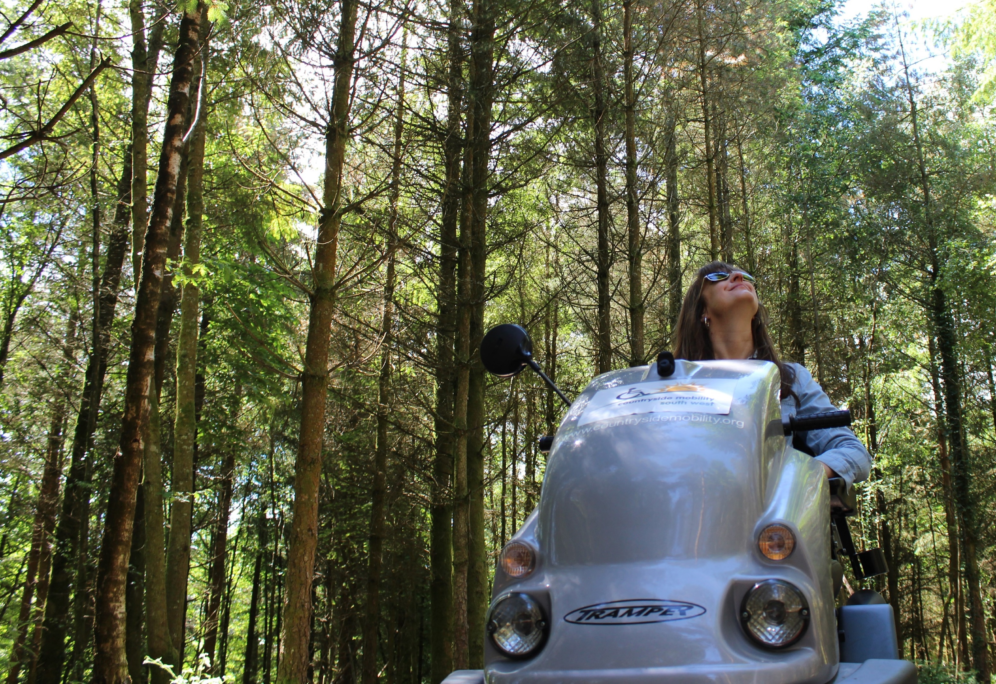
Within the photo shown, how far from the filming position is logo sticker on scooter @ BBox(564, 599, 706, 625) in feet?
6.36

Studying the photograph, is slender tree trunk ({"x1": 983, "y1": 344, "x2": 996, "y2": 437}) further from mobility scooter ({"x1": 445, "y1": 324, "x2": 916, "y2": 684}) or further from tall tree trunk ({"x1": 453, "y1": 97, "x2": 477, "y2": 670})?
mobility scooter ({"x1": 445, "y1": 324, "x2": 916, "y2": 684})

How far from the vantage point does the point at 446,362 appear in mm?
10703

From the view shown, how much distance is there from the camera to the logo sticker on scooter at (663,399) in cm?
249

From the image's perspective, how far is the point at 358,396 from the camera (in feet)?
47.0

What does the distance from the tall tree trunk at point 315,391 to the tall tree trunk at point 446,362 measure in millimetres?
2931

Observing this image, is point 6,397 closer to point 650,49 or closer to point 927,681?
point 650,49

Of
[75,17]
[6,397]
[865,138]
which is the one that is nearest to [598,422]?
[75,17]

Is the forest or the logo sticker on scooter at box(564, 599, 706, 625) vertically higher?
the forest

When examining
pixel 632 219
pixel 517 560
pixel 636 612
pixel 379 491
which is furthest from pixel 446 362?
pixel 636 612

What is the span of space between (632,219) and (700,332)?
634cm

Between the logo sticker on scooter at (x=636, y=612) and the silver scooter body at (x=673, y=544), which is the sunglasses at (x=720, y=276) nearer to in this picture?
the silver scooter body at (x=673, y=544)

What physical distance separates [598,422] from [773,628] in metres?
0.86

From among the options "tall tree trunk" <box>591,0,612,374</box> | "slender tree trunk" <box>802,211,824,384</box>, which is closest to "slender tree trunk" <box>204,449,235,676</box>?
"tall tree trunk" <box>591,0,612,374</box>

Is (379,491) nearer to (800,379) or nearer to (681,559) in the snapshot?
(800,379)
